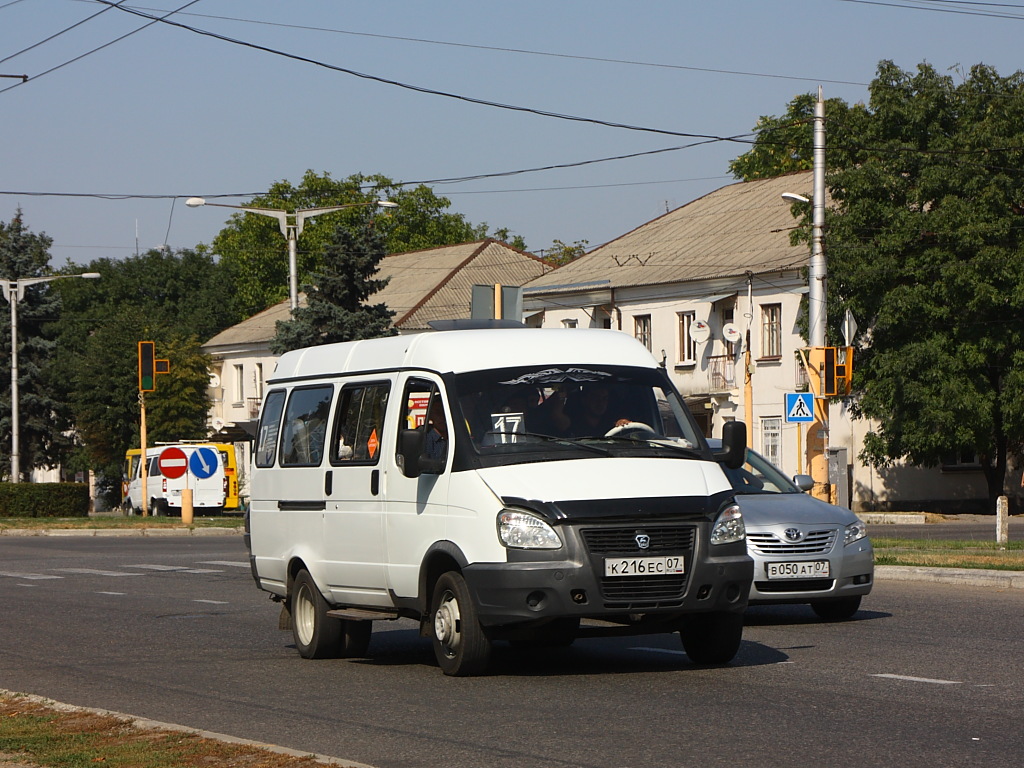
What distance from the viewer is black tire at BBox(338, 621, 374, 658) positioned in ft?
41.6

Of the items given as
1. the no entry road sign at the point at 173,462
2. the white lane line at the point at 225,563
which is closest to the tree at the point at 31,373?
the no entry road sign at the point at 173,462

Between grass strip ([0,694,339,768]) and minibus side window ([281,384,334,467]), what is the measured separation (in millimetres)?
3787

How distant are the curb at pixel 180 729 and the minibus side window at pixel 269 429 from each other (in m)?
3.42

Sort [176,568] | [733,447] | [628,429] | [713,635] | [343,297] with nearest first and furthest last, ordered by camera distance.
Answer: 1. [713,635]
2. [628,429]
3. [733,447]
4. [176,568]
5. [343,297]

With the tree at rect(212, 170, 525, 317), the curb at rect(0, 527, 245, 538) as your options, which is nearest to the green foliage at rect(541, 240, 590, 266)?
the tree at rect(212, 170, 525, 317)

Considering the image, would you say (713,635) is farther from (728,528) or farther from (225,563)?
(225,563)

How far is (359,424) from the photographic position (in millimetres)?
12273

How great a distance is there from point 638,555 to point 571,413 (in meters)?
1.30

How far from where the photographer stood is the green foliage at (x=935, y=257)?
43406 millimetres

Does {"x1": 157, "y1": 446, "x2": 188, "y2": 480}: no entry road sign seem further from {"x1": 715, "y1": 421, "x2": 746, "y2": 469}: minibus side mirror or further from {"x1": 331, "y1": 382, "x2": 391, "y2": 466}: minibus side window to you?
{"x1": 715, "y1": 421, "x2": 746, "y2": 469}: minibus side mirror

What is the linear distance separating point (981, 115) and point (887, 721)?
3795cm

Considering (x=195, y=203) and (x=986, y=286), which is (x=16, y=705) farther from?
(x=986, y=286)

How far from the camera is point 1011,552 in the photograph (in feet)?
73.4

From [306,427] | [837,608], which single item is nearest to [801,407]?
[837,608]
